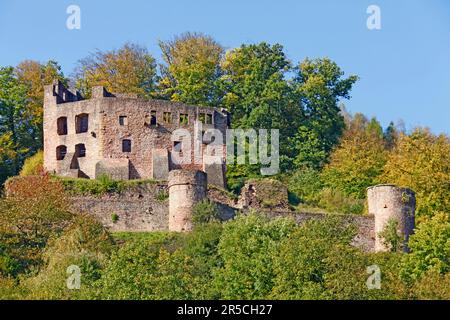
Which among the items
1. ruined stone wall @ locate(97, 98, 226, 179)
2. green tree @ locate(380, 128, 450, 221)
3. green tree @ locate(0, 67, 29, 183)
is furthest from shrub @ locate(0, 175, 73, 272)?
green tree @ locate(380, 128, 450, 221)

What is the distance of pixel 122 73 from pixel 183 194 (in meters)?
20.6

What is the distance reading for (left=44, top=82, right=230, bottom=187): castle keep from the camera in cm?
7062

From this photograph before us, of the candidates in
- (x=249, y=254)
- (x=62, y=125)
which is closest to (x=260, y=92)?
(x=62, y=125)

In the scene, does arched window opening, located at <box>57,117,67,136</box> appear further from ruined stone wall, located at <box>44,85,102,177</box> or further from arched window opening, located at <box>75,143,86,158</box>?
arched window opening, located at <box>75,143,86,158</box>

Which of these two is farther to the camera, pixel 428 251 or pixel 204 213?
pixel 204 213

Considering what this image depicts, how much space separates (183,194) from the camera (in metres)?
63.5

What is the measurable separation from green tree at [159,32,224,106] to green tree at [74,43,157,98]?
→ 806 millimetres

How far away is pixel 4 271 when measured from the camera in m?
58.2

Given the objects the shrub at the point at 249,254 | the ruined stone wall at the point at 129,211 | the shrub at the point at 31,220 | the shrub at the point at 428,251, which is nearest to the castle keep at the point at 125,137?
the ruined stone wall at the point at 129,211

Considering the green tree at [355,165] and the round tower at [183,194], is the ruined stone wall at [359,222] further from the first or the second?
the green tree at [355,165]

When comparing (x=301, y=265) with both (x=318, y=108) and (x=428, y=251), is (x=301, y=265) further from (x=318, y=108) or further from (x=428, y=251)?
(x=318, y=108)
